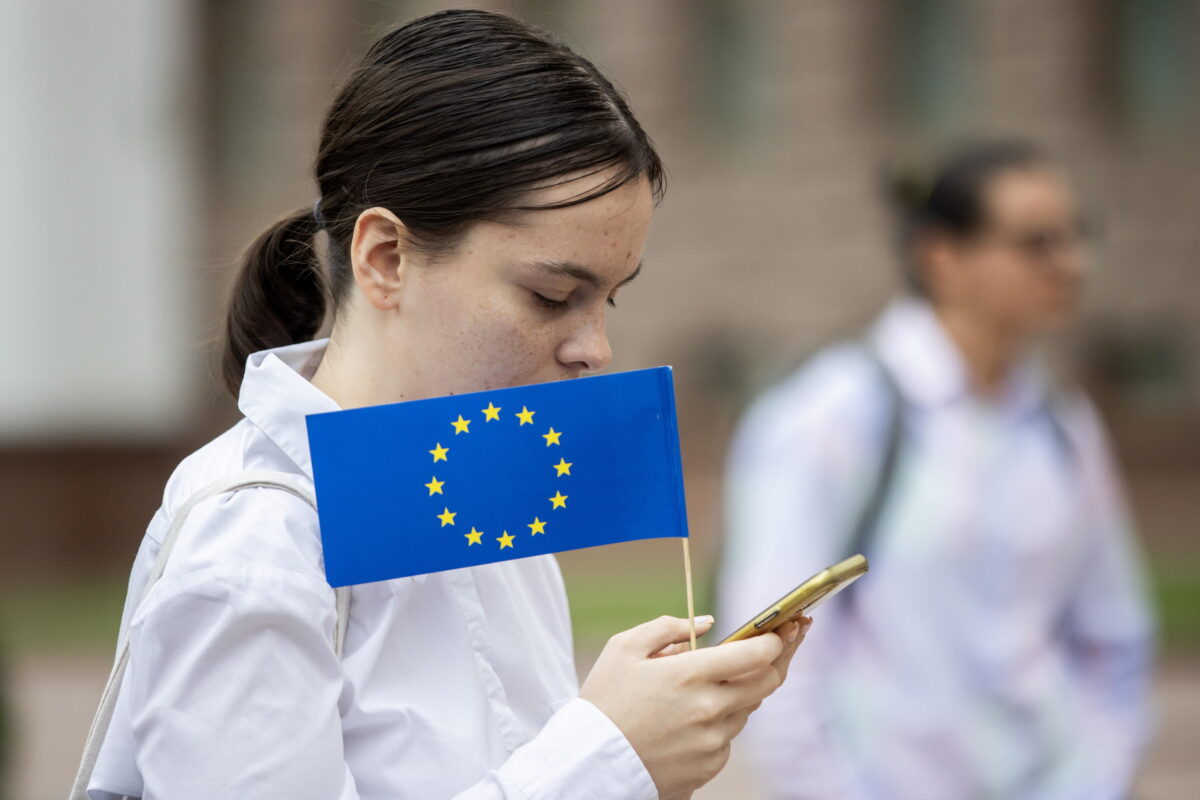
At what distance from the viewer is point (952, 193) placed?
3494 millimetres

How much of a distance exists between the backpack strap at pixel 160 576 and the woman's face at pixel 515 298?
182 millimetres

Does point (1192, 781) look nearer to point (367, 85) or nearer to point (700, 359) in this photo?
point (367, 85)

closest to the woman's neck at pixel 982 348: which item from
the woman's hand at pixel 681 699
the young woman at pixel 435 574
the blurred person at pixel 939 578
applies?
the blurred person at pixel 939 578

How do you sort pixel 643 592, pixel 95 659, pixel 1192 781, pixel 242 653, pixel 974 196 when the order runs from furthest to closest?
1. pixel 643 592
2. pixel 95 659
3. pixel 1192 781
4. pixel 974 196
5. pixel 242 653

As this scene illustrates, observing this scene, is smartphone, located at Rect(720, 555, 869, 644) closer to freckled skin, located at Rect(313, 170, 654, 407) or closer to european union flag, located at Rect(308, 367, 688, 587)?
european union flag, located at Rect(308, 367, 688, 587)

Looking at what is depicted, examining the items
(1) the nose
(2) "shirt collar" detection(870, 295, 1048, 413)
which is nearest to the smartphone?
(1) the nose

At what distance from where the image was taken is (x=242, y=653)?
1410 millimetres

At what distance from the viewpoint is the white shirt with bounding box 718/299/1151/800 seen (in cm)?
289

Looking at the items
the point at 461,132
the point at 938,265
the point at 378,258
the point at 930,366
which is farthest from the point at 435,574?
the point at 938,265

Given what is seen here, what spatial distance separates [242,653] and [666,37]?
1492 cm

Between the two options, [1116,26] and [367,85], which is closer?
[367,85]

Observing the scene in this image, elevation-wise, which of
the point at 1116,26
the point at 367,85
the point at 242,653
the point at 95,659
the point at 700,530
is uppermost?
the point at 367,85

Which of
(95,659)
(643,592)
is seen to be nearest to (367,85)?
(95,659)

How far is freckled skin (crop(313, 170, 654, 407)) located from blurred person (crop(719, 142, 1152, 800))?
138 cm
